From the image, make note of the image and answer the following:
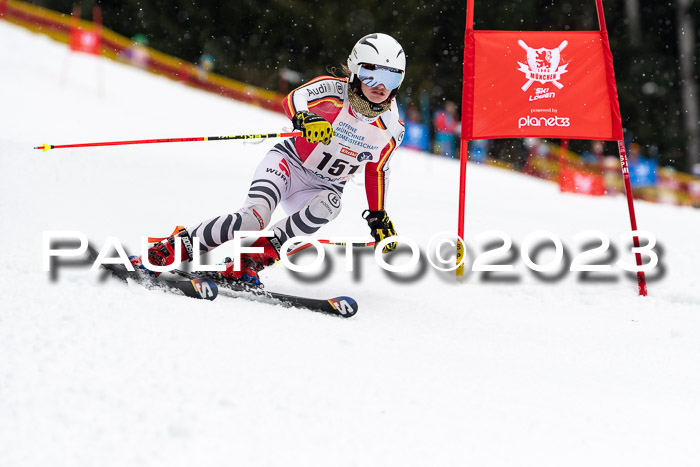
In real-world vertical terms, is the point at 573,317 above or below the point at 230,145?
below

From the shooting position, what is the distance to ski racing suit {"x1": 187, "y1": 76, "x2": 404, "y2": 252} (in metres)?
4.54

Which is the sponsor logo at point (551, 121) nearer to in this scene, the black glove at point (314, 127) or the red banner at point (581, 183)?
the black glove at point (314, 127)

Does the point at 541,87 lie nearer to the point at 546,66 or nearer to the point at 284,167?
the point at 546,66

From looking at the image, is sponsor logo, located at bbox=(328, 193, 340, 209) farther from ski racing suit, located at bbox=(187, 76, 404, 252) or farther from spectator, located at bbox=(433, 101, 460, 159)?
spectator, located at bbox=(433, 101, 460, 159)

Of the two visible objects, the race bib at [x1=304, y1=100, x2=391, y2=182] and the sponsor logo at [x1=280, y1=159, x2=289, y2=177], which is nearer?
the race bib at [x1=304, y1=100, x2=391, y2=182]

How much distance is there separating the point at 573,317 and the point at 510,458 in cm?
284

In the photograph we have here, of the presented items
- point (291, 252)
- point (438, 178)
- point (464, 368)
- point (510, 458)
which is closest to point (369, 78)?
point (291, 252)

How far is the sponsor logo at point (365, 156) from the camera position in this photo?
186 inches

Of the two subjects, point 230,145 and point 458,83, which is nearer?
point 230,145

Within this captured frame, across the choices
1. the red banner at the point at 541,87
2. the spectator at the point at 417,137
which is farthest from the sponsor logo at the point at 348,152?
the spectator at the point at 417,137

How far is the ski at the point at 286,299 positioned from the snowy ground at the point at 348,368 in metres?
0.11

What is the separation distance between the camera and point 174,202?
871cm

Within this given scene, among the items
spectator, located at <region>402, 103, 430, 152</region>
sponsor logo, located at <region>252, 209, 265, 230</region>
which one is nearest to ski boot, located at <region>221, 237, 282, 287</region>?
sponsor logo, located at <region>252, 209, 265, 230</region>

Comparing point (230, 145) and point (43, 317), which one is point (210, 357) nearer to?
point (43, 317)
